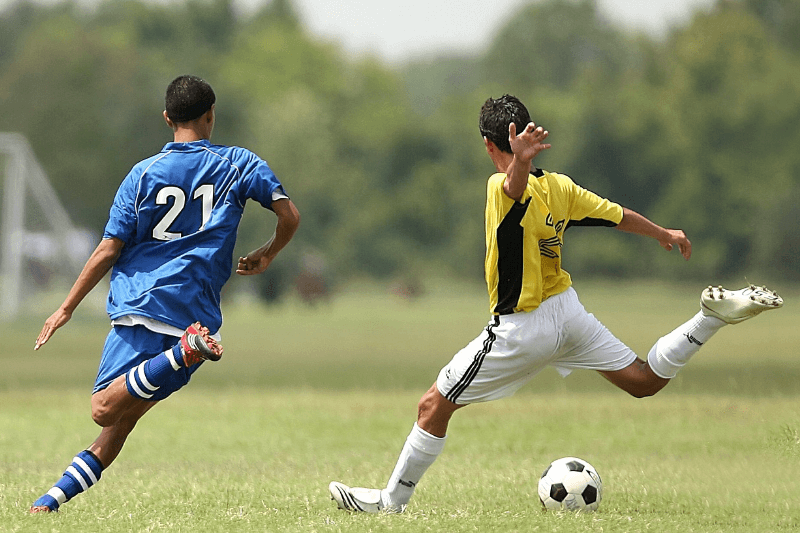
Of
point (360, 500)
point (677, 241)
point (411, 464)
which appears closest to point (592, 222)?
point (677, 241)

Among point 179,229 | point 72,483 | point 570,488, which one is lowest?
point 72,483

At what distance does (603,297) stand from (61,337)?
80.6 ft

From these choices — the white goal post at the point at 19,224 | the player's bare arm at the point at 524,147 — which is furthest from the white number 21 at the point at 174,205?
the white goal post at the point at 19,224

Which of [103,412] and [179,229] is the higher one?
[179,229]

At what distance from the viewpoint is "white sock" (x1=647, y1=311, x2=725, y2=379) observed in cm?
592

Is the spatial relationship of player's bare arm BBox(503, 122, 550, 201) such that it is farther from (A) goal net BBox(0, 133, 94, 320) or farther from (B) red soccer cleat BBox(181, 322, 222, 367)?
(A) goal net BBox(0, 133, 94, 320)

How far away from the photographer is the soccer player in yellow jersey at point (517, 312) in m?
5.56

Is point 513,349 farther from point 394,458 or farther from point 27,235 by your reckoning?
point 27,235

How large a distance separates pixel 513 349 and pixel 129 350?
1.89 m

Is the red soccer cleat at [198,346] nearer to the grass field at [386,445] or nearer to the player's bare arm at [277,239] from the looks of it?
the player's bare arm at [277,239]

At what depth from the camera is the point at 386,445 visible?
354 inches

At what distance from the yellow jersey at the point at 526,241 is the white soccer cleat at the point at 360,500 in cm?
112

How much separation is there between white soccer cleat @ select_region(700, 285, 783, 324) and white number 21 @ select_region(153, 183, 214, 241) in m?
2.58

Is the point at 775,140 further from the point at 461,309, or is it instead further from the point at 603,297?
the point at 461,309
